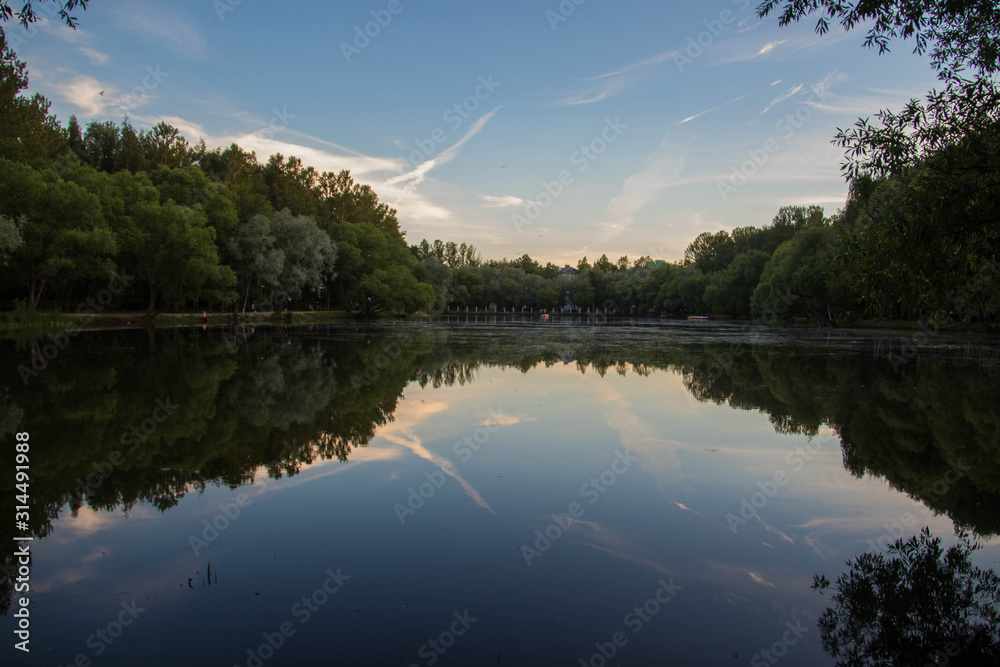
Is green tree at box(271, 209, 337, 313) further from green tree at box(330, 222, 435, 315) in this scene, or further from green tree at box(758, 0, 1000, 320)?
green tree at box(758, 0, 1000, 320)

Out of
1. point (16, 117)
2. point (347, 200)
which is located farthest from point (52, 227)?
point (347, 200)

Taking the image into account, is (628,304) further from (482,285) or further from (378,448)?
(378,448)

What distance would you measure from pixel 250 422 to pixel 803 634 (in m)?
9.82

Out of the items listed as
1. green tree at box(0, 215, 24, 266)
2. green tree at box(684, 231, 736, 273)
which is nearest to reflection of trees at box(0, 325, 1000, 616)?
green tree at box(0, 215, 24, 266)

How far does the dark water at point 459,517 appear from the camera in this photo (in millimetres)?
4508

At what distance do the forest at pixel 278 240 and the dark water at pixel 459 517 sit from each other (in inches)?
111

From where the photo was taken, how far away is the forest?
913 centimetres

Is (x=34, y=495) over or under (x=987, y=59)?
under

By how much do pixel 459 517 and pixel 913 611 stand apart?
4.26 metres

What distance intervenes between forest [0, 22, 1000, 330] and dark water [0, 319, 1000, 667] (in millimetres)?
2825

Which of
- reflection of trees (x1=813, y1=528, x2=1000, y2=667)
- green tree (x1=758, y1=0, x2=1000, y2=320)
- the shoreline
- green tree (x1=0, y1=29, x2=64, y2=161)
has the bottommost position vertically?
reflection of trees (x1=813, y1=528, x2=1000, y2=667)

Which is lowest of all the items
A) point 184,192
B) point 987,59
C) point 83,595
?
point 83,595

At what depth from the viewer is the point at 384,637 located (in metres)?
4.41

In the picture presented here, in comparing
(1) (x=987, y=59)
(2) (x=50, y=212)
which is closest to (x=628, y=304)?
(2) (x=50, y=212)
